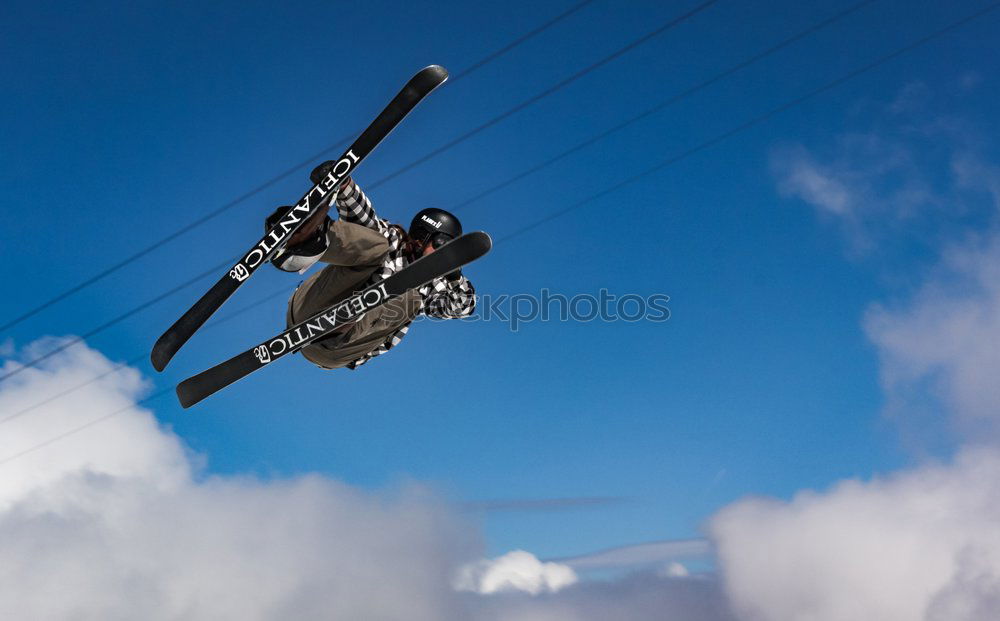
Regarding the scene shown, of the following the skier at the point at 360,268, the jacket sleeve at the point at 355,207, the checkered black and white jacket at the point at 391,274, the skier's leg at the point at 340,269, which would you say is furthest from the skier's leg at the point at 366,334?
the jacket sleeve at the point at 355,207

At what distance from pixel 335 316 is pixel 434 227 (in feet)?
3.28

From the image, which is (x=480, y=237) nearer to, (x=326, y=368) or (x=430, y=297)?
(x=430, y=297)

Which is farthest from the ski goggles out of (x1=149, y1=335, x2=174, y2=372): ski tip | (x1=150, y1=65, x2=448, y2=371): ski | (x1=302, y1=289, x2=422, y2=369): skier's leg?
(x1=149, y1=335, x2=174, y2=372): ski tip

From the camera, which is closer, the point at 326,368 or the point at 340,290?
the point at 340,290

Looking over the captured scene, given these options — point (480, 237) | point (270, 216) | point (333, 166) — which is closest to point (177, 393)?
point (270, 216)

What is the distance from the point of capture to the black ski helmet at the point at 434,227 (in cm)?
598

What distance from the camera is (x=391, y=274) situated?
18.9 feet

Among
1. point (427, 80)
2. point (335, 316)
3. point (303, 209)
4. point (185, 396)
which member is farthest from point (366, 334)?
point (427, 80)

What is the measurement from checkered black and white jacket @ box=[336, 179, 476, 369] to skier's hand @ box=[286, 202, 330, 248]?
21 centimetres

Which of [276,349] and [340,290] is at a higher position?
[340,290]

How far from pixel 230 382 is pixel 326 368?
0.87 metres

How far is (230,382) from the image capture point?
20.3 feet

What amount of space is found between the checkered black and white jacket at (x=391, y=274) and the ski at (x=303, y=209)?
0.15m

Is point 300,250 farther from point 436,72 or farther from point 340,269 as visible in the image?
point 436,72
